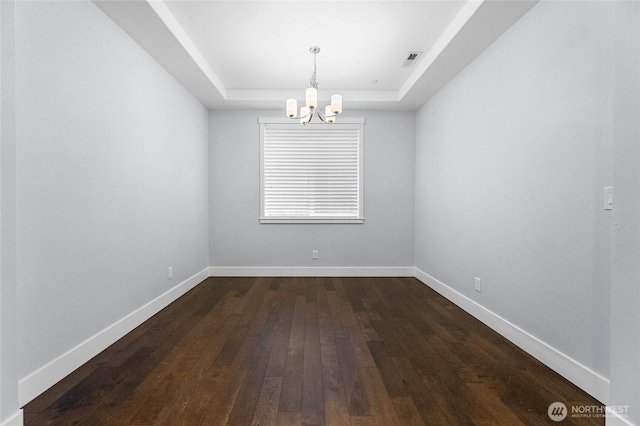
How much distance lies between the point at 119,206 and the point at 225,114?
9.39 feet

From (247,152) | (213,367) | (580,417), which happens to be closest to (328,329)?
(213,367)

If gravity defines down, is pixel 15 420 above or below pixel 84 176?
below

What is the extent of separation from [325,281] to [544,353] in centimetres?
294

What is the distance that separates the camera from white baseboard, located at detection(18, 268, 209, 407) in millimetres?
1778

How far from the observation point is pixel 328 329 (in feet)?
9.35

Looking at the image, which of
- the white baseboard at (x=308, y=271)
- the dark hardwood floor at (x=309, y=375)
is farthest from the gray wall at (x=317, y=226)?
the dark hardwood floor at (x=309, y=375)

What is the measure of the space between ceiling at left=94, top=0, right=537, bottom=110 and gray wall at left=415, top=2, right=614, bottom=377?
36cm

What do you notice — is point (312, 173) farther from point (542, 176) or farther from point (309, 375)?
point (309, 375)

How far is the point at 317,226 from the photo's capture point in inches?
Answer: 203

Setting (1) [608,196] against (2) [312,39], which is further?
(2) [312,39]

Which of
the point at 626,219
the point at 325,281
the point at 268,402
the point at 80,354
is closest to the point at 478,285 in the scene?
the point at 626,219

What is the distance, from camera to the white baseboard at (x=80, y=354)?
178cm

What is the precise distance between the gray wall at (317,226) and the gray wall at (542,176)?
145 centimetres

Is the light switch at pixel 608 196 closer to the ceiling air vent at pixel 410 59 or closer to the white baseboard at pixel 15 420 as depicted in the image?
the ceiling air vent at pixel 410 59
